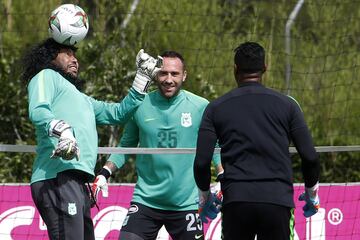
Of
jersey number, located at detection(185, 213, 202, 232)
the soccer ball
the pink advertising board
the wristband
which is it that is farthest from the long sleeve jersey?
the pink advertising board

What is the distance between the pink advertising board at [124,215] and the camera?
29.5ft

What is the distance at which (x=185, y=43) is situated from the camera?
1318cm

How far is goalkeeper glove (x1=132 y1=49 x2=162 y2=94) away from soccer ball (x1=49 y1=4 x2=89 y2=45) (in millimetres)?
420

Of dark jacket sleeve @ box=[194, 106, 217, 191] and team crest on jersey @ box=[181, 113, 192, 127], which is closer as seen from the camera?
dark jacket sleeve @ box=[194, 106, 217, 191]

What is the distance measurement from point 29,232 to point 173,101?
235 centimetres

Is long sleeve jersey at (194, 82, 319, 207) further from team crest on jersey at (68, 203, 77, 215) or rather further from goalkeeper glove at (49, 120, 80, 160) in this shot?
team crest on jersey at (68, 203, 77, 215)

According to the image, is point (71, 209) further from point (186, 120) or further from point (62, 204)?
point (186, 120)

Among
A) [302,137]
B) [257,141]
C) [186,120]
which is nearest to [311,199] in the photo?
[302,137]

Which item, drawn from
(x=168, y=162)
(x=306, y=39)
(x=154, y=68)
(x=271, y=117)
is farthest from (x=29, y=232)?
(x=306, y=39)

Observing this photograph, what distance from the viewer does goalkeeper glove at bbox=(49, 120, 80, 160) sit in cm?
571

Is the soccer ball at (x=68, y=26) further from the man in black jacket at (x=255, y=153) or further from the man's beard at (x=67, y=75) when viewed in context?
the man in black jacket at (x=255, y=153)

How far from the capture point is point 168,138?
733 centimetres

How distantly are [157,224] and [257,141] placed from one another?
1.99m

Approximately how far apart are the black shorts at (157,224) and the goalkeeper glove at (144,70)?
0.99 metres
